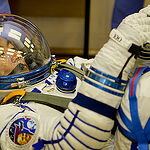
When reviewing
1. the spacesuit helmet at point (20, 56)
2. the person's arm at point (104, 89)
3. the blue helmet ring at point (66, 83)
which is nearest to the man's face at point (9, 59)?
the spacesuit helmet at point (20, 56)

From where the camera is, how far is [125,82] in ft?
1.44

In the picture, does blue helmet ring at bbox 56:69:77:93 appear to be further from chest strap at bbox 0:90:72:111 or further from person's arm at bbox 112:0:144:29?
person's arm at bbox 112:0:144:29

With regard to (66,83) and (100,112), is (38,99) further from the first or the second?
(100,112)

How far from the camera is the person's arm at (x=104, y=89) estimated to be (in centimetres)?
42

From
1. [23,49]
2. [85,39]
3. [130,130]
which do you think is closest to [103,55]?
[130,130]

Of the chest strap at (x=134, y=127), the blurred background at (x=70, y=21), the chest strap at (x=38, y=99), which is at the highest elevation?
the chest strap at (x=134, y=127)

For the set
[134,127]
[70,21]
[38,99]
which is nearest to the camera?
[134,127]

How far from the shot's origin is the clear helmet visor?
0.69 m

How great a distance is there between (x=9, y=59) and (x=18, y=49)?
59 millimetres

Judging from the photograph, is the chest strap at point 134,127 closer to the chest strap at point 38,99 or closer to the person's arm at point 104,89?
the person's arm at point 104,89

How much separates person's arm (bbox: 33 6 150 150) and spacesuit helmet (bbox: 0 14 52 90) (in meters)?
0.31

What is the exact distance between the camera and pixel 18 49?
2.38 ft

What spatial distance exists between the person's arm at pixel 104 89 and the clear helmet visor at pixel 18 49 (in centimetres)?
35

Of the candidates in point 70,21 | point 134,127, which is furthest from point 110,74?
point 70,21
